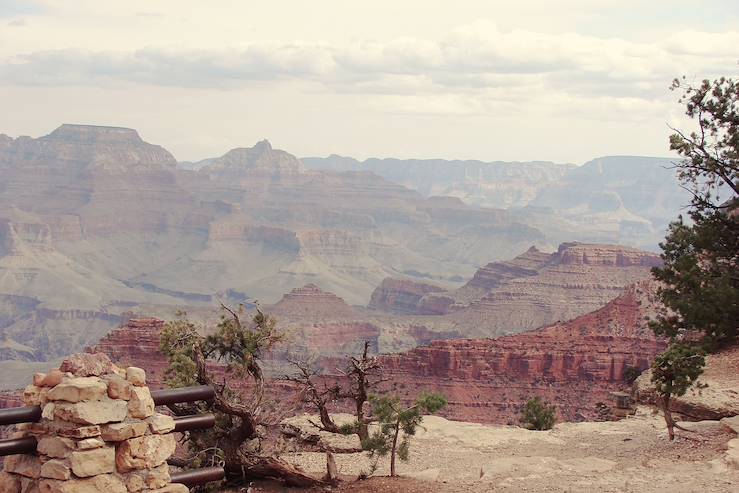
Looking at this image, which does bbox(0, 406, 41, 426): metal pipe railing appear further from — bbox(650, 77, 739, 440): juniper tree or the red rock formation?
the red rock formation

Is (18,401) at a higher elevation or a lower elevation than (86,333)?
higher

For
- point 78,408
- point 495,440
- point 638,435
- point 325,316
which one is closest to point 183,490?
point 78,408

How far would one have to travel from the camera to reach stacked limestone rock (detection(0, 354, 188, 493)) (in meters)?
12.1

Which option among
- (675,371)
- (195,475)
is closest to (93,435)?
(195,475)

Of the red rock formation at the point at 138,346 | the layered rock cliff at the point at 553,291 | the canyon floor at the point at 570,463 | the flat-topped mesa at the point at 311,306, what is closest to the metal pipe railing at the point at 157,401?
the canyon floor at the point at 570,463

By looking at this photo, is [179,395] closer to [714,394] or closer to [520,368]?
[714,394]

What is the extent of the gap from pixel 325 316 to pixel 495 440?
104m

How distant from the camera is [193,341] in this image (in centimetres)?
2153

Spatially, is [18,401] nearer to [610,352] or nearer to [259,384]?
[610,352]

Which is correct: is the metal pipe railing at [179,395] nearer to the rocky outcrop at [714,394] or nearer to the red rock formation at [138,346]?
the rocky outcrop at [714,394]

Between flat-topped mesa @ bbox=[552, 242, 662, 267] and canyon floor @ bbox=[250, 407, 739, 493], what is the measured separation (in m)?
86.3

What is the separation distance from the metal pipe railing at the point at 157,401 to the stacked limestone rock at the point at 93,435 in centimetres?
11

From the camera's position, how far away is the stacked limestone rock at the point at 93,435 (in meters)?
12.1

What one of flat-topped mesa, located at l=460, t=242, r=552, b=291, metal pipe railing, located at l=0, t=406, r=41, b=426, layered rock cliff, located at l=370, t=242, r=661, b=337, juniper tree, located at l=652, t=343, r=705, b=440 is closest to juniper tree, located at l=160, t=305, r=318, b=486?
metal pipe railing, located at l=0, t=406, r=41, b=426
